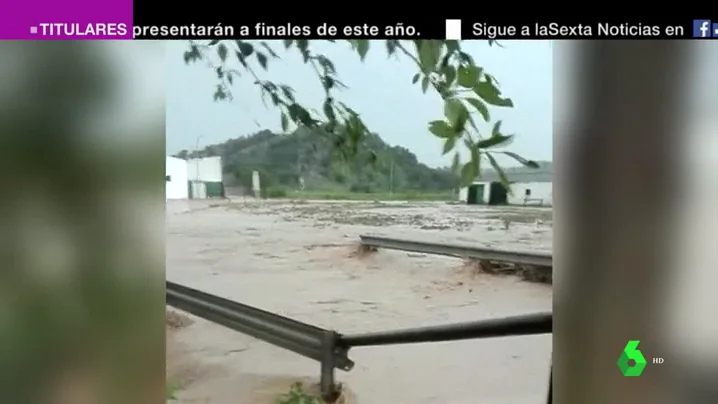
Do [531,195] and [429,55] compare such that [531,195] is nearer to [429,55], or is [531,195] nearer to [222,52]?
[429,55]

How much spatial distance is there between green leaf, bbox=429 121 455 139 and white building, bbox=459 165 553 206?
0.06 metres

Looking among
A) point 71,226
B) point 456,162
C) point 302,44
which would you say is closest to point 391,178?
point 456,162

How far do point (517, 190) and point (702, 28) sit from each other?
0.28 meters

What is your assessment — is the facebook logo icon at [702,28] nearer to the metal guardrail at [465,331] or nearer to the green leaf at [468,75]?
the green leaf at [468,75]

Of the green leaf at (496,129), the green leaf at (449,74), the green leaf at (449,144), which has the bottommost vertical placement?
the green leaf at (449,144)

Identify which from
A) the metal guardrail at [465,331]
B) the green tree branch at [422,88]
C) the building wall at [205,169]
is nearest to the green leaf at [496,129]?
the green tree branch at [422,88]

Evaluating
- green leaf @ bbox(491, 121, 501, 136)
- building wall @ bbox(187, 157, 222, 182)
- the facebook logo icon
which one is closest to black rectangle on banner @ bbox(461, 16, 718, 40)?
the facebook logo icon

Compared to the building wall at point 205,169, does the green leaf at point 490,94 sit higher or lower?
higher

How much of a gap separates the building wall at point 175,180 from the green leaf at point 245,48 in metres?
0.14

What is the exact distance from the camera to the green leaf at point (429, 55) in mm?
732

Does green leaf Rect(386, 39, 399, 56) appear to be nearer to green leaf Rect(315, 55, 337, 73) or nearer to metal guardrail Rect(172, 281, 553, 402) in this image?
green leaf Rect(315, 55, 337, 73)

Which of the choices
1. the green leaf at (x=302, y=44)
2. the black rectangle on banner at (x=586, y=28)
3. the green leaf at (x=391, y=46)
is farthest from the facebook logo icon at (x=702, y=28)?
the green leaf at (x=302, y=44)

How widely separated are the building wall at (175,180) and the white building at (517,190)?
32cm

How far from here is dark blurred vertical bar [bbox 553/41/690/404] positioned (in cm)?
72
